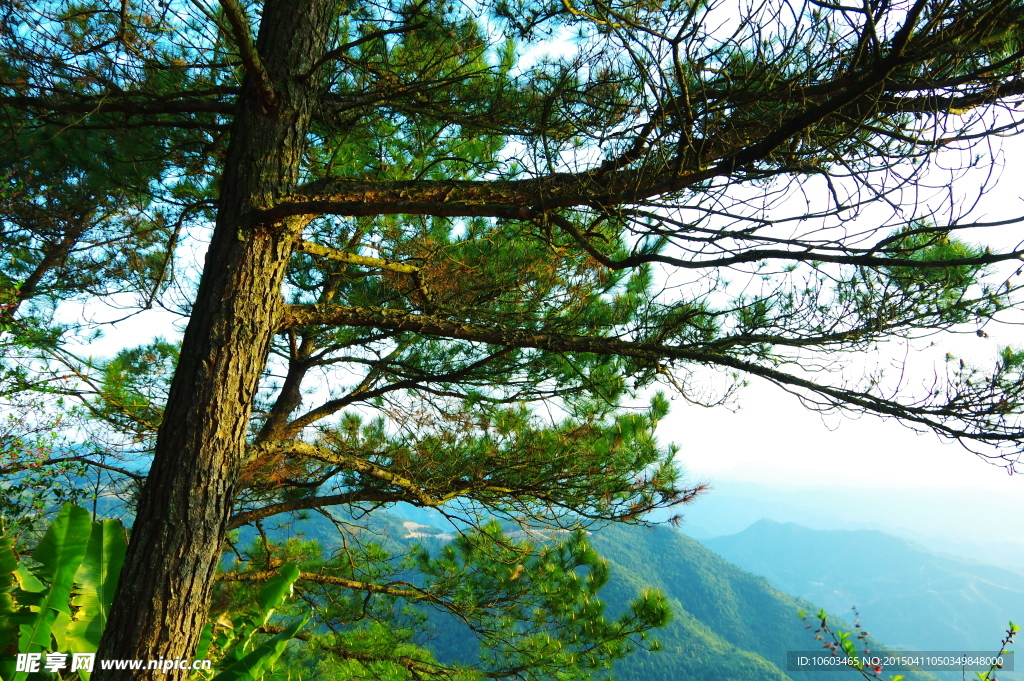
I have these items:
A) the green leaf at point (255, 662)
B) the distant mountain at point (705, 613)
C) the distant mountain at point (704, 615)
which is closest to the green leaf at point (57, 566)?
the green leaf at point (255, 662)

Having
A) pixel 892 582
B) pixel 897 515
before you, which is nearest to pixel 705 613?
pixel 892 582

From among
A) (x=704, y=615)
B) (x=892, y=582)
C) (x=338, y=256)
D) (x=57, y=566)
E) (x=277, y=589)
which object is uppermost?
(x=338, y=256)

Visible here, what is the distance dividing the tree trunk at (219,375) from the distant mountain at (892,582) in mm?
56500

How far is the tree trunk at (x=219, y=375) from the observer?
1859 millimetres

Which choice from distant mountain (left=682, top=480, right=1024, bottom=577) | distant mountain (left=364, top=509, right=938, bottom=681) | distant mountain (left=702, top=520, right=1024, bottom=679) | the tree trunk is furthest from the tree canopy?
distant mountain (left=682, top=480, right=1024, bottom=577)

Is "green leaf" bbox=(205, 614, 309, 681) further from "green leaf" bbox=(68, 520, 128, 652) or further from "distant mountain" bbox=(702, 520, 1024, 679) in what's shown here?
"distant mountain" bbox=(702, 520, 1024, 679)

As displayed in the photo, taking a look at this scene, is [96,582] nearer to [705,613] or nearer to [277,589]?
[277,589]

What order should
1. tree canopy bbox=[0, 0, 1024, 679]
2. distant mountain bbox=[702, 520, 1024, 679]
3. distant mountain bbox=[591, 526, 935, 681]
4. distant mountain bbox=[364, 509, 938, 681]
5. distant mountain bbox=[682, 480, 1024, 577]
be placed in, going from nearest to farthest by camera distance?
1. tree canopy bbox=[0, 0, 1024, 679]
2. distant mountain bbox=[364, 509, 938, 681]
3. distant mountain bbox=[591, 526, 935, 681]
4. distant mountain bbox=[702, 520, 1024, 679]
5. distant mountain bbox=[682, 480, 1024, 577]

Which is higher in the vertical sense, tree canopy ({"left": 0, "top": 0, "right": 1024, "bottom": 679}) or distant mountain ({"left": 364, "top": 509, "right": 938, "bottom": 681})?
tree canopy ({"left": 0, "top": 0, "right": 1024, "bottom": 679})

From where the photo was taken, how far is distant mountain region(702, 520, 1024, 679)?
162ft

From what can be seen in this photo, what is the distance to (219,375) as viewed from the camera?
6.66 feet

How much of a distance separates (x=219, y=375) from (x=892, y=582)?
7309 cm

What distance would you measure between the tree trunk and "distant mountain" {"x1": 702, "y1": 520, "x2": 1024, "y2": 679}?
5650 centimetres

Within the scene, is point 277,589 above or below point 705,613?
above
